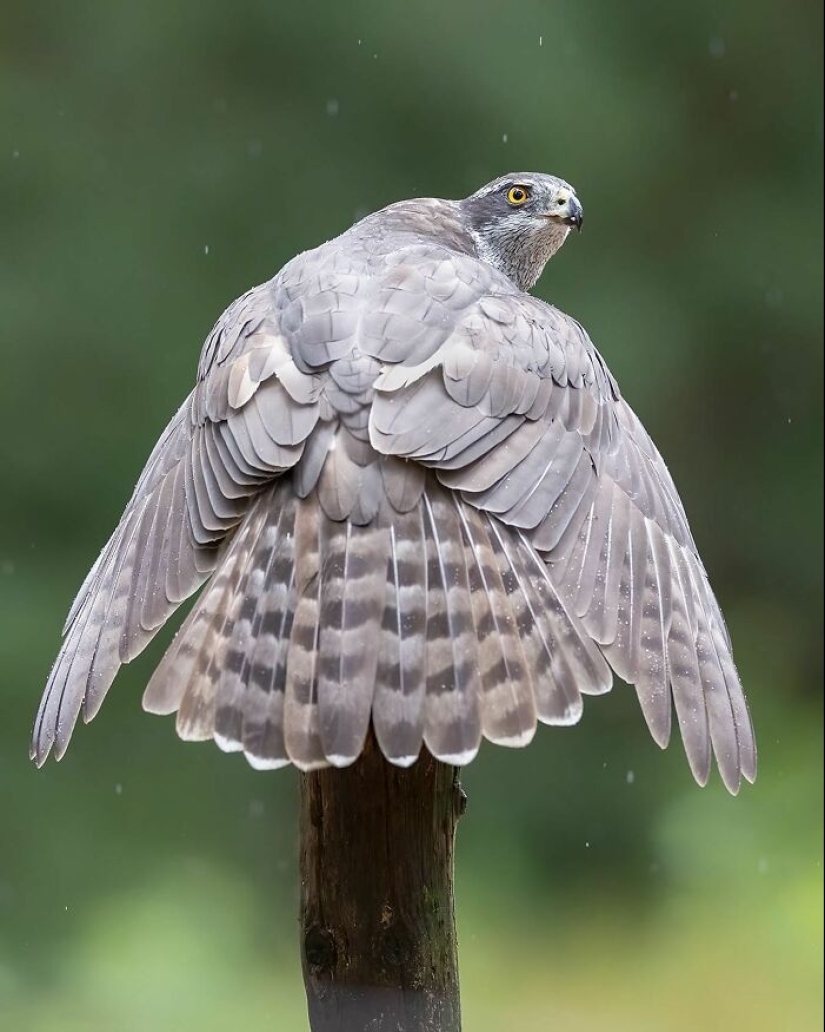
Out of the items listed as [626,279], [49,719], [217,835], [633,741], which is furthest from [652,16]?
[49,719]

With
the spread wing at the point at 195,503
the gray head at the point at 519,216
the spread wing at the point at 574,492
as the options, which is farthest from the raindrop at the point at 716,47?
the spread wing at the point at 195,503

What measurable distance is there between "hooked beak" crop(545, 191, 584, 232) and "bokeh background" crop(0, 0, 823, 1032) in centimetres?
175

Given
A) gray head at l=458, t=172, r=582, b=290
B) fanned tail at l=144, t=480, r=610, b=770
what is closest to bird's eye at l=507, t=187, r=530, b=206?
gray head at l=458, t=172, r=582, b=290

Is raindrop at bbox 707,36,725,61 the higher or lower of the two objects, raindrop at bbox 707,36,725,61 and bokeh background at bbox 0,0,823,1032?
the higher

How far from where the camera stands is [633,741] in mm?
6035

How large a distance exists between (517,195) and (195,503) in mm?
1352

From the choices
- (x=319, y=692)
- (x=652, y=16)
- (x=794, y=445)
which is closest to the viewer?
(x=319, y=692)

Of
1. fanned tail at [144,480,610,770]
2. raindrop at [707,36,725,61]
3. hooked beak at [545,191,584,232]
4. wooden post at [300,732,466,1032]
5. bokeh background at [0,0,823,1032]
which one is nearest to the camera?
fanned tail at [144,480,610,770]

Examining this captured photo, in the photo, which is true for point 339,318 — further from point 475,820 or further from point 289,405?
point 475,820

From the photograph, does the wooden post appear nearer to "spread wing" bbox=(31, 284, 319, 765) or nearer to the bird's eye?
"spread wing" bbox=(31, 284, 319, 765)

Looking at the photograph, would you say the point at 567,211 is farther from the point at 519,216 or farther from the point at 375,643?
the point at 375,643

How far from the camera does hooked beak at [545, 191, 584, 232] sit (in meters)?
3.60

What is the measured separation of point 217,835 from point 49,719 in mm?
3128

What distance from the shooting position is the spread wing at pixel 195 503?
8.49 feet
